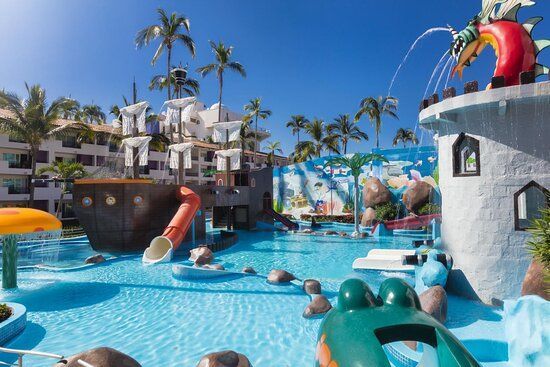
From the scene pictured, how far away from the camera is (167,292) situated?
1079 centimetres

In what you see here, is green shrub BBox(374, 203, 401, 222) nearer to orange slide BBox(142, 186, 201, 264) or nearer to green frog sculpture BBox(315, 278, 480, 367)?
orange slide BBox(142, 186, 201, 264)

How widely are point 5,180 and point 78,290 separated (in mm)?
24952

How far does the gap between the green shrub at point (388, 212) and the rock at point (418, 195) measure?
897mm

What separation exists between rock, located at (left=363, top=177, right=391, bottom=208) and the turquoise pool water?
45.2ft

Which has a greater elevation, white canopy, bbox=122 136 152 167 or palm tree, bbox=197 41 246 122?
palm tree, bbox=197 41 246 122

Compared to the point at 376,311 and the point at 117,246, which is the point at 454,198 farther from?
the point at 117,246

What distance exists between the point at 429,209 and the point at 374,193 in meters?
4.42

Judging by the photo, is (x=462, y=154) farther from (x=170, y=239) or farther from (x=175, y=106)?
(x=175, y=106)

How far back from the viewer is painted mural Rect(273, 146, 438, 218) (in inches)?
1072

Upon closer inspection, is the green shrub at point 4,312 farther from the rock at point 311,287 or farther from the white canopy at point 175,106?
the white canopy at point 175,106

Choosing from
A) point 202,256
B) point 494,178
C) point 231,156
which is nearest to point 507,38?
point 494,178

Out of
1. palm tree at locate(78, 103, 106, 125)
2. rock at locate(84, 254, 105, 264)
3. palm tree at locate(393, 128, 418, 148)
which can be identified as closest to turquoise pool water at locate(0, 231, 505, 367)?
Answer: rock at locate(84, 254, 105, 264)

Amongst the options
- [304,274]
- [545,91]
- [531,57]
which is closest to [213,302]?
[304,274]

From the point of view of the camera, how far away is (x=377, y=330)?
2.87 m
